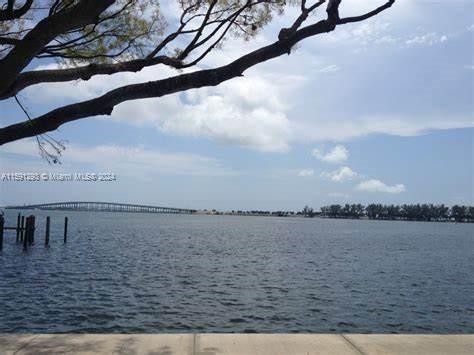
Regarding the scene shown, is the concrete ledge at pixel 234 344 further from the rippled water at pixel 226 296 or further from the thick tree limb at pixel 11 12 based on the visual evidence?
the rippled water at pixel 226 296

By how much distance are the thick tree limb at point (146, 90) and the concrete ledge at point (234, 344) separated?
2.87 meters

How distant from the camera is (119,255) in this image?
43.0 metres

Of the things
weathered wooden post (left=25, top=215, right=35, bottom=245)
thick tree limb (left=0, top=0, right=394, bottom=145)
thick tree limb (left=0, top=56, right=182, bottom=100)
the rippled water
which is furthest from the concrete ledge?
weathered wooden post (left=25, top=215, right=35, bottom=245)

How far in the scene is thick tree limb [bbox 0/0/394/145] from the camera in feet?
21.8

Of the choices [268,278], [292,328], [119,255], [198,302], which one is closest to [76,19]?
[292,328]

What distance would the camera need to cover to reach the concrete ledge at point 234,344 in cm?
669

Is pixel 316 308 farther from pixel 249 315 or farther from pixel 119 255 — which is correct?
pixel 119 255

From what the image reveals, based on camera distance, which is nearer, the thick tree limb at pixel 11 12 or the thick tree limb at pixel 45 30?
the thick tree limb at pixel 45 30

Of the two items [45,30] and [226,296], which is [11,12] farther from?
[226,296]

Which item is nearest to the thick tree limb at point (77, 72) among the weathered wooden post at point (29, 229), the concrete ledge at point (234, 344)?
the concrete ledge at point (234, 344)

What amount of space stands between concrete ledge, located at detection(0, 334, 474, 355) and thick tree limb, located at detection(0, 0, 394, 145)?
9.43 feet

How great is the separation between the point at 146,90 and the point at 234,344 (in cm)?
376

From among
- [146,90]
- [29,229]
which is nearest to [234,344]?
[146,90]

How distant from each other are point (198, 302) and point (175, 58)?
15.2 meters
